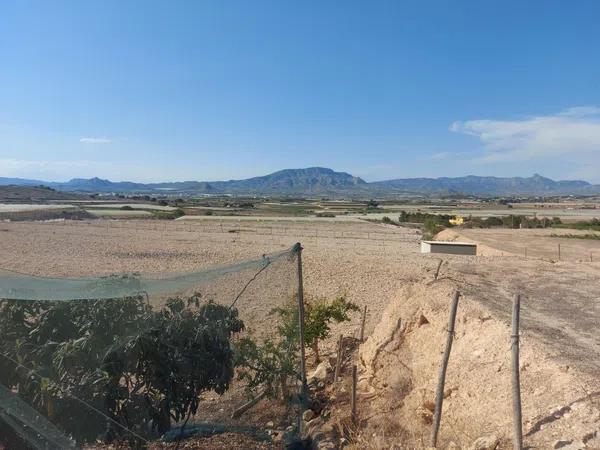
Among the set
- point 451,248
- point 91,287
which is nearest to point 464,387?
point 91,287

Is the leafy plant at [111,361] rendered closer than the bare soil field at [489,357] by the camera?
Yes

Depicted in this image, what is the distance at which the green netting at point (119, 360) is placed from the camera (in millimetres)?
3926

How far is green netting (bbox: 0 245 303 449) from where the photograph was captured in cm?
393

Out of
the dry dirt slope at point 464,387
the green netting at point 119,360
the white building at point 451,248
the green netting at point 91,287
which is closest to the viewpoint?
the green netting at point 119,360

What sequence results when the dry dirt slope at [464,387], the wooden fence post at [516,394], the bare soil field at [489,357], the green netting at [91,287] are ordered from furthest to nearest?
the bare soil field at [489,357] < the dry dirt slope at [464,387] < the wooden fence post at [516,394] < the green netting at [91,287]

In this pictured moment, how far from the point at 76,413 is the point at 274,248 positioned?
121 feet

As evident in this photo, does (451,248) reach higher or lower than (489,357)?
lower

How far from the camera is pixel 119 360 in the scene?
13.6ft

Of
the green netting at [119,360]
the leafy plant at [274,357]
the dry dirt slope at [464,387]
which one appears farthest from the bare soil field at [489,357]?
the green netting at [119,360]

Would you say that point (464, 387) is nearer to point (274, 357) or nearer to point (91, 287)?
point (274, 357)

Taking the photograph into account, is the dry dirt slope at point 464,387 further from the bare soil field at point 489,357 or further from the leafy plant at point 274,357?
the leafy plant at point 274,357

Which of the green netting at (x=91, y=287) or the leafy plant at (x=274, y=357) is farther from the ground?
the green netting at (x=91, y=287)

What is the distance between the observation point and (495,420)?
5805 mm

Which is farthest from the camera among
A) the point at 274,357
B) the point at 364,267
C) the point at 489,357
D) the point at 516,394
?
the point at 364,267
